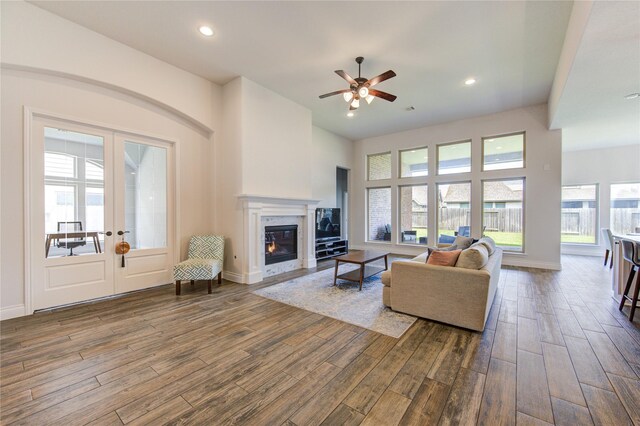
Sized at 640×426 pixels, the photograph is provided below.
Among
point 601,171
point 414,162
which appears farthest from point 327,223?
point 601,171

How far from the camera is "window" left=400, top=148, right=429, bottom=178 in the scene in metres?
6.99

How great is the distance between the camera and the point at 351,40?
3.43m

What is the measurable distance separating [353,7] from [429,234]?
557 cm

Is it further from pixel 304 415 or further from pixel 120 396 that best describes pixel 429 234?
pixel 120 396

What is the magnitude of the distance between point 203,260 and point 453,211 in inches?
235

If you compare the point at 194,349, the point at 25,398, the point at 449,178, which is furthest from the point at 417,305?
the point at 449,178

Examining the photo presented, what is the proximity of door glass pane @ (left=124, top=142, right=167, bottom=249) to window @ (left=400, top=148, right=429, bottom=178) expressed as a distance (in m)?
5.90

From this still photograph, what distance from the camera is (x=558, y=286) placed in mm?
4188

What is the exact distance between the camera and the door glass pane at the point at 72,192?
10.6 feet

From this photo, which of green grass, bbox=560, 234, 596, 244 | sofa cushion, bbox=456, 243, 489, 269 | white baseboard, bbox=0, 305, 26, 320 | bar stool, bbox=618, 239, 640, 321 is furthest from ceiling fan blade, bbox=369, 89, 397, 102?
green grass, bbox=560, 234, 596, 244

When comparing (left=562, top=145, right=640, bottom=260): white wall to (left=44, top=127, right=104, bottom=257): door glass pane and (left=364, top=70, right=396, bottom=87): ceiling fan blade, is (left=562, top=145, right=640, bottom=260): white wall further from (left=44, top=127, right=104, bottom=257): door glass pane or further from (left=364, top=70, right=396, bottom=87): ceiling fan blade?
(left=44, top=127, right=104, bottom=257): door glass pane

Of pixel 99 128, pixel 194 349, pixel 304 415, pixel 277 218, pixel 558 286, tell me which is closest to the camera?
pixel 304 415

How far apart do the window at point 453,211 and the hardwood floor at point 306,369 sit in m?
3.29

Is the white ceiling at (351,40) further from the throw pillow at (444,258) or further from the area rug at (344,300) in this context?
the area rug at (344,300)
